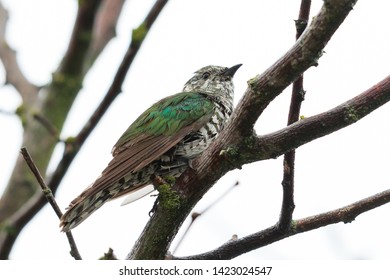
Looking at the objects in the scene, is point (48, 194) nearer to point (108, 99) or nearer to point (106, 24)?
point (108, 99)

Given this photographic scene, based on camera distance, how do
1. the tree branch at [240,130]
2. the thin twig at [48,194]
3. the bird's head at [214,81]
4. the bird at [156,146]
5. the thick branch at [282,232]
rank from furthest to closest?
1. the bird's head at [214,81]
2. the bird at [156,146]
3. the thick branch at [282,232]
4. the thin twig at [48,194]
5. the tree branch at [240,130]

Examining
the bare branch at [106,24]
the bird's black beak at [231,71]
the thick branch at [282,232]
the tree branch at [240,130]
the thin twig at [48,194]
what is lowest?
the thick branch at [282,232]

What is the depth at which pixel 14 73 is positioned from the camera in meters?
6.43

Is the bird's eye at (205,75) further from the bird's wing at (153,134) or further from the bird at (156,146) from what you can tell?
the bird's wing at (153,134)

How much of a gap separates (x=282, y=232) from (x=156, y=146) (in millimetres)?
1756

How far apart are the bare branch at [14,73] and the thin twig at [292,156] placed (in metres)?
2.96

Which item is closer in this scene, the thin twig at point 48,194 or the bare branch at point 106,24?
the thin twig at point 48,194

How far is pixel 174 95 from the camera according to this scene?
6371mm

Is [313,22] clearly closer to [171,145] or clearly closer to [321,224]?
[321,224]

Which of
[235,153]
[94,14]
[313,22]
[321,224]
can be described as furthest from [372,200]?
[94,14]

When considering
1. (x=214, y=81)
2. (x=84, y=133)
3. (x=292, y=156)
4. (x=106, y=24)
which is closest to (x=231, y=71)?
(x=214, y=81)

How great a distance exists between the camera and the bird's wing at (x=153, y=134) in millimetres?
5156

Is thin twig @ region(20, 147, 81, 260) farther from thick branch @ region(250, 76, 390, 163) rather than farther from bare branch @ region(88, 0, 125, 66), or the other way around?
bare branch @ region(88, 0, 125, 66)

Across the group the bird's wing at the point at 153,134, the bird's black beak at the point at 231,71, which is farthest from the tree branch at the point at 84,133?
the bird's black beak at the point at 231,71
